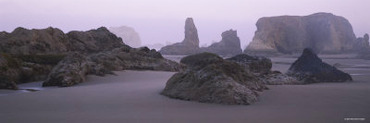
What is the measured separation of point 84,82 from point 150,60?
5.34 meters

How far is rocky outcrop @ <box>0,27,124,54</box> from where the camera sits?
13594 millimetres

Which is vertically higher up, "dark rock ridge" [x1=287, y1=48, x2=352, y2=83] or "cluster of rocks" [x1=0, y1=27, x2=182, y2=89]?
"cluster of rocks" [x1=0, y1=27, x2=182, y2=89]

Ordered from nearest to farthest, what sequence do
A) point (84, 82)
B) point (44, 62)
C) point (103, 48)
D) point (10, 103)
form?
1. point (10, 103)
2. point (84, 82)
3. point (44, 62)
4. point (103, 48)

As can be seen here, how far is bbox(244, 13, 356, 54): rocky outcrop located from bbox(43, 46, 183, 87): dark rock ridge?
6355cm

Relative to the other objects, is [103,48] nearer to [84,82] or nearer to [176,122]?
[84,82]

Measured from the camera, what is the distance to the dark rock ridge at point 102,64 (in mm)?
8202

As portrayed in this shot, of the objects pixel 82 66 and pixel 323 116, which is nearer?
pixel 323 116

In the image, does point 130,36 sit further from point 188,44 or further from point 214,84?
point 214,84

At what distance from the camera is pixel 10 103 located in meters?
5.16

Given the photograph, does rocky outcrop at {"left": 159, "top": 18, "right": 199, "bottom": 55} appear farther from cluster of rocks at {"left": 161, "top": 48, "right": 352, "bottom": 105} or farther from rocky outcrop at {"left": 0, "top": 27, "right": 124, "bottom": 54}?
cluster of rocks at {"left": 161, "top": 48, "right": 352, "bottom": 105}

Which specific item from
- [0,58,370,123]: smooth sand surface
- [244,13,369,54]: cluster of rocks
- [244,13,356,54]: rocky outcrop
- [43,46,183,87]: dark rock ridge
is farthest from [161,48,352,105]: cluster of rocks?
[244,13,356,54]: rocky outcrop

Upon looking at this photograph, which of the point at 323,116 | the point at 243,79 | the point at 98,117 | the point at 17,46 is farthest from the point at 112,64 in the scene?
the point at 323,116

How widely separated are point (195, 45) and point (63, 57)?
238 feet

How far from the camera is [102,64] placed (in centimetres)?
1055
